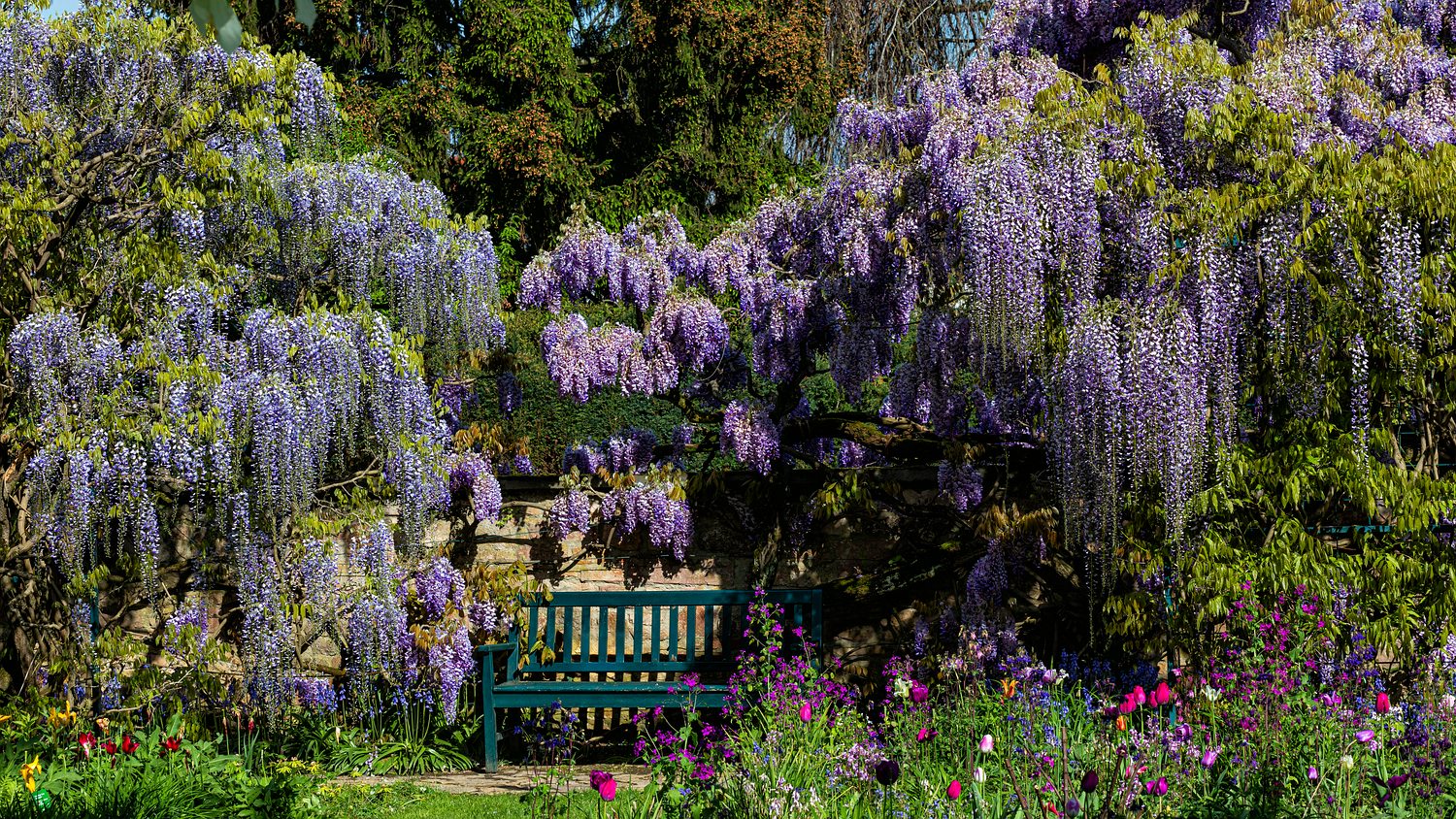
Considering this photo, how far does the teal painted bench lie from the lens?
6891mm

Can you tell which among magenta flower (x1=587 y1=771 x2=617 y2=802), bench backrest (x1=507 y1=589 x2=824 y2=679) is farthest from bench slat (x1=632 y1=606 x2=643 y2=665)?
magenta flower (x1=587 y1=771 x2=617 y2=802)

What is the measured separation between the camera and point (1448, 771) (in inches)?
172

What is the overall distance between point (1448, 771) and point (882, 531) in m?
3.72

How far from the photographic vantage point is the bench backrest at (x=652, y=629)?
23.7ft

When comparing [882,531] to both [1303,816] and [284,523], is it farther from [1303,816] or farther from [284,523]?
[1303,816]

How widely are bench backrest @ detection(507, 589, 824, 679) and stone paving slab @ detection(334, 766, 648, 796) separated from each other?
0.60 m

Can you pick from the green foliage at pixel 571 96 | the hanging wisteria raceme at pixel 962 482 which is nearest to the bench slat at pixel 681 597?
the hanging wisteria raceme at pixel 962 482

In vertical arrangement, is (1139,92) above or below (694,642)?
above

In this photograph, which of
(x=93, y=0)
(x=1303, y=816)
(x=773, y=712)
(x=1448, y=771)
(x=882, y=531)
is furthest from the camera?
(x=882, y=531)

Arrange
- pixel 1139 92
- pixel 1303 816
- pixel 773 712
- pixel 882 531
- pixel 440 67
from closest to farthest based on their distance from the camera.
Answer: pixel 1303 816, pixel 773 712, pixel 1139 92, pixel 882 531, pixel 440 67

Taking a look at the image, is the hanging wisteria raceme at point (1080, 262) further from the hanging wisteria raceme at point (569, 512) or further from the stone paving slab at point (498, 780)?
the stone paving slab at point (498, 780)

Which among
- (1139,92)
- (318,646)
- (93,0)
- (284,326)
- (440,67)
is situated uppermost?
(440,67)

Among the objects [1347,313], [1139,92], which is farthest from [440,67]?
[1347,313]

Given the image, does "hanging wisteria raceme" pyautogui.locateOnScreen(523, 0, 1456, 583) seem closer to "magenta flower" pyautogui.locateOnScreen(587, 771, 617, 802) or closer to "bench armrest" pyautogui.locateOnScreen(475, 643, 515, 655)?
"bench armrest" pyautogui.locateOnScreen(475, 643, 515, 655)
